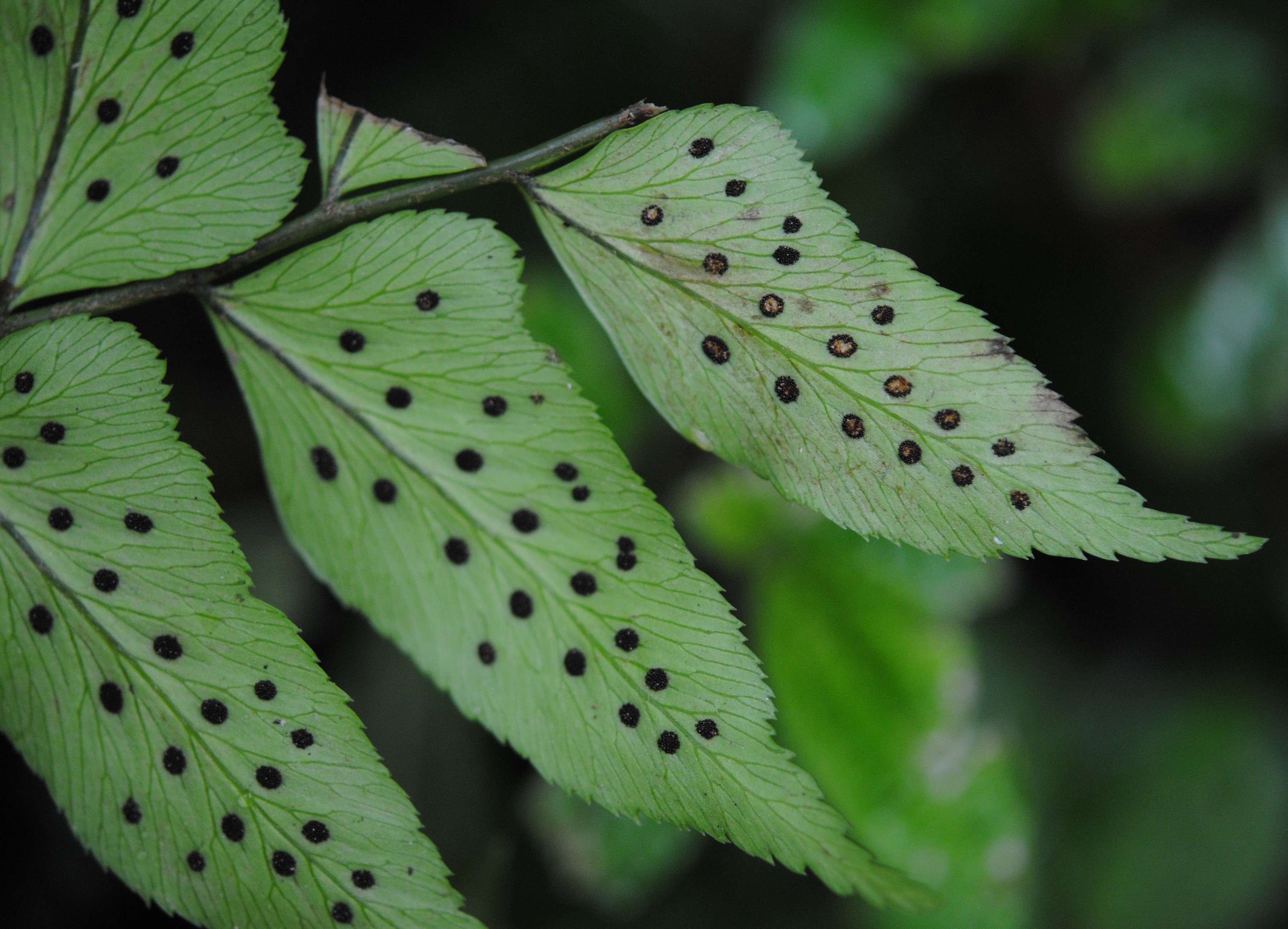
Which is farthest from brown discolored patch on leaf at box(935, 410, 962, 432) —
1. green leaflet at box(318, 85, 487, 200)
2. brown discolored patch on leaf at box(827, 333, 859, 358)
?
green leaflet at box(318, 85, 487, 200)

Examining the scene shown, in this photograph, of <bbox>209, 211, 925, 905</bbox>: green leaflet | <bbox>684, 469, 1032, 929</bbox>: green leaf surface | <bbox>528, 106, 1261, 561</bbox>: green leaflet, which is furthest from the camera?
<bbox>684, 469, 1032, 929</bbox>: green leaf surface

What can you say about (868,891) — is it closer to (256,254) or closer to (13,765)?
(256,254)

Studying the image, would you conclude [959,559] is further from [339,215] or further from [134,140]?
[134,140]

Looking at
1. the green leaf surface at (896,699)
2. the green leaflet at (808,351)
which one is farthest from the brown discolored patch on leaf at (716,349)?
the green leaf surface at (896,699)

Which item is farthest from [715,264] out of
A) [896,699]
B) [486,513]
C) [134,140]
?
[896,699]

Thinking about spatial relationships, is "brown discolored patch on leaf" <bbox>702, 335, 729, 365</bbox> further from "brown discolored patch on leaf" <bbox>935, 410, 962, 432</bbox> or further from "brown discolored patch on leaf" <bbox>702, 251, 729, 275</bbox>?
"brown discolored patch on leaf" <bbox>935, 410, 962, 432</bbox>

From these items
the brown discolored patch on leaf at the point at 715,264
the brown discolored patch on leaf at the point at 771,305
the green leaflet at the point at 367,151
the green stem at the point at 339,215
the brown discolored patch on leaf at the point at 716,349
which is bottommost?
the brown discolored patch on leaf at the point at 716,349

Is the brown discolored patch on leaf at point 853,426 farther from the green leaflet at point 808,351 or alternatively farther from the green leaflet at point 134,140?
the green leaflet at point 134,140

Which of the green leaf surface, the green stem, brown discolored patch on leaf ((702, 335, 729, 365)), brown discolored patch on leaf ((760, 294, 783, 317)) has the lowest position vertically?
the green leaf surface
